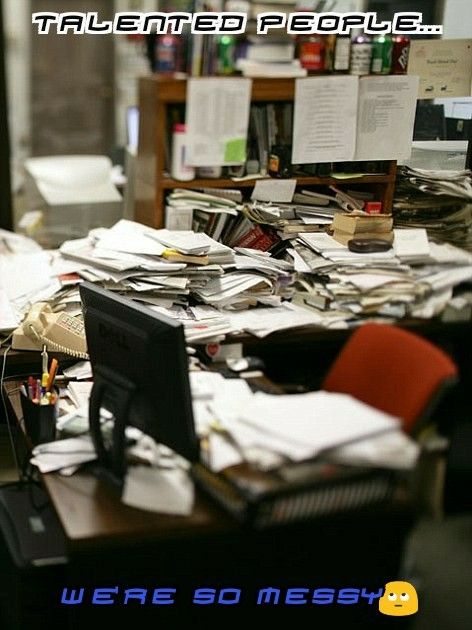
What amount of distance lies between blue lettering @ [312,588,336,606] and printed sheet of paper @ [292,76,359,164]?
109 centimetres

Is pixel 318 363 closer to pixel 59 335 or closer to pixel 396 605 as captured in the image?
pixel 396 605

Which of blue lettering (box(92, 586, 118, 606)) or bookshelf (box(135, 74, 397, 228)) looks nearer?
blue lettering (box(92, 586, 118, 606))

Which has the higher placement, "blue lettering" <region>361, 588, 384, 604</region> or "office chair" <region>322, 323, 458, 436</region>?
"office chair" <region>322, 323, 458, 436</region>

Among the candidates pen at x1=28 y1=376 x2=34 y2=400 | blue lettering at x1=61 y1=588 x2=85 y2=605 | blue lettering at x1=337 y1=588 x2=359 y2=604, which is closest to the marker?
pen at x1=28 y1=376 x2=34 y2=400

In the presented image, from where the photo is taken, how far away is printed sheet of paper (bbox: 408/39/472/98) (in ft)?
6.23

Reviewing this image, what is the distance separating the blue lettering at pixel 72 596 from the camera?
5.59 feet

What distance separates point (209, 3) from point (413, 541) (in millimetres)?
1578

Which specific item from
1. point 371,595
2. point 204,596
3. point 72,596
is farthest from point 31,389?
point 371,595

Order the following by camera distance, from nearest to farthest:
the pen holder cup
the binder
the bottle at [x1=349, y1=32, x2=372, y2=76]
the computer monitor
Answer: the binder
the computer monitor
the pen holder cup
the bottle at [x1=349, y1=32, x2=372, y2=76]

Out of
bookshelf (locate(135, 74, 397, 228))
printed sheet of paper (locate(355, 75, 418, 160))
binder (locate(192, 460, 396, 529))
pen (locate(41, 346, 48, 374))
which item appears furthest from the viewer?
bookshelf (locate(135, 74, 397, 228))

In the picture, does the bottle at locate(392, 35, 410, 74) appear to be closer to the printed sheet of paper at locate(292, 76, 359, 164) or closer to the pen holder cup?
the printed sheet of paper at locate(292, 76, 359, 164)

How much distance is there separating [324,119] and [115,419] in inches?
44.0

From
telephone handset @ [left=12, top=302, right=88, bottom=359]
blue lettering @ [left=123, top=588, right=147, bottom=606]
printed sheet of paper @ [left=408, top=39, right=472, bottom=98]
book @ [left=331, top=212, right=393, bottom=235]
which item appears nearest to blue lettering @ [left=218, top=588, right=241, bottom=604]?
blue lettering @ [left=123, top=588, right=147, bottom=606]

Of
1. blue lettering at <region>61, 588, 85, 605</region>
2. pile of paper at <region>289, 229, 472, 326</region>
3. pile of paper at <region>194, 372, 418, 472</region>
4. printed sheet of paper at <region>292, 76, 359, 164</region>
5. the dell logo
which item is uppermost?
printed sheet of paper at <region>292, 76, 359, 164</region>
